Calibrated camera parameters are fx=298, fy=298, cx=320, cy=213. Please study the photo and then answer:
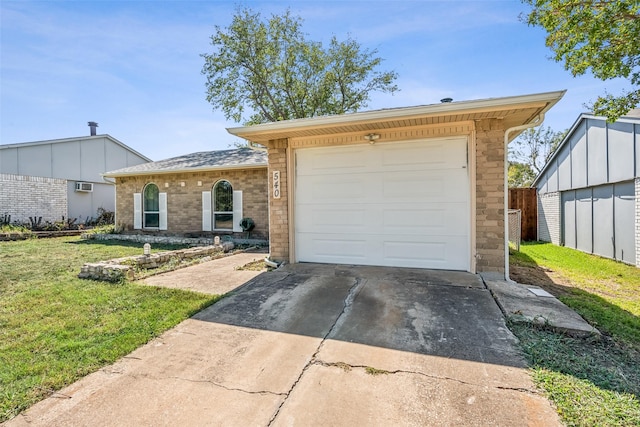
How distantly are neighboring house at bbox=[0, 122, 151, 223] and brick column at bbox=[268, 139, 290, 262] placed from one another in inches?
567

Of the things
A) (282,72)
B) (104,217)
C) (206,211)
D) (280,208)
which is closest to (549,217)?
(280,208)

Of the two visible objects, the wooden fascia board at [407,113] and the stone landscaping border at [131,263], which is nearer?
the wooden fascia board at [407,113]

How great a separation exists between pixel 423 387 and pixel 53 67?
43.1 feet

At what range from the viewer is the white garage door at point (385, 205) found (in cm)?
522

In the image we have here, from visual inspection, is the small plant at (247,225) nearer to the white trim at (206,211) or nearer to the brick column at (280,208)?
the white trim at (206,211)

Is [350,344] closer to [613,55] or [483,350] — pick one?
[483,350]

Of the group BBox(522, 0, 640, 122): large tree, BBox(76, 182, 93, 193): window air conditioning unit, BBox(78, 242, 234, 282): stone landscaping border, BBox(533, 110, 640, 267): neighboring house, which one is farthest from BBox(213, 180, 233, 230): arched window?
BBox(533, 110, 640, 267): neighboring house

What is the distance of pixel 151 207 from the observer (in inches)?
497

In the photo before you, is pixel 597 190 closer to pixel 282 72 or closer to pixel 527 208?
pixel 527 208

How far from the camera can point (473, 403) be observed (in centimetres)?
205

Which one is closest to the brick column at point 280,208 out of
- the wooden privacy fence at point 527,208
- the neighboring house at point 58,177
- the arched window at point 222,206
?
the arched window at point 222,206

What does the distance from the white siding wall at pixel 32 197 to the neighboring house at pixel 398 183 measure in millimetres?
15430

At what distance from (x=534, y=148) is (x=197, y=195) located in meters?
27.0

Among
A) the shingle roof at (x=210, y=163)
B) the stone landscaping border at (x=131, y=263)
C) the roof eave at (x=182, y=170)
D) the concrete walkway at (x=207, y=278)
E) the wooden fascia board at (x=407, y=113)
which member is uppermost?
the shingle roof at (x=210, y=163)
